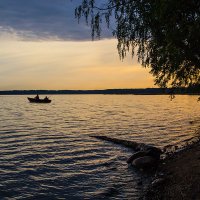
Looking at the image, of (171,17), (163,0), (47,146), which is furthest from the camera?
(47,146)

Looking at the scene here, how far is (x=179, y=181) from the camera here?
1430 cm

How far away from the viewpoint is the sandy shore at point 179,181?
481 inches

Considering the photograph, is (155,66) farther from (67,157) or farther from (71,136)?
(71,136)

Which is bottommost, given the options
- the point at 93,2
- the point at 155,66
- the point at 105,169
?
the point at 105,169

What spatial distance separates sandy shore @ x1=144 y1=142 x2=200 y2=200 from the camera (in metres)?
12.2

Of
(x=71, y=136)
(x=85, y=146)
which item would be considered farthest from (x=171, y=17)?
(x=71, y=136)

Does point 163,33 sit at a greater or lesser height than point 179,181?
greater

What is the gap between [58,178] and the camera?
710 inches

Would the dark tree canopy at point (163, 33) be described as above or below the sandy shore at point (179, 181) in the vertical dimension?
above

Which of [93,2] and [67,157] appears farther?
[67,157]

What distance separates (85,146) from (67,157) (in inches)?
193

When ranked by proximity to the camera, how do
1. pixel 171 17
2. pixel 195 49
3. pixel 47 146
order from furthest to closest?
pixel 47 146 → pixel 195 49 → pixel 171 17

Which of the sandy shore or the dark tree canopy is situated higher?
the dark tree canopy

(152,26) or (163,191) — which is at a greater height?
(152,26)
